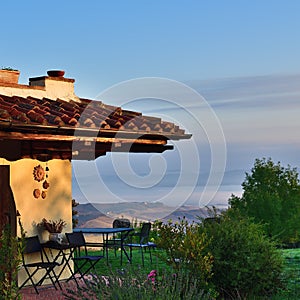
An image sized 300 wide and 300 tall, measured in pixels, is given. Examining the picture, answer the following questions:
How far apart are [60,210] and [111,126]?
2.53m

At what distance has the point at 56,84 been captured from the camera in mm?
13031

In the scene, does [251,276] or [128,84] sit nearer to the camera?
[251,276]

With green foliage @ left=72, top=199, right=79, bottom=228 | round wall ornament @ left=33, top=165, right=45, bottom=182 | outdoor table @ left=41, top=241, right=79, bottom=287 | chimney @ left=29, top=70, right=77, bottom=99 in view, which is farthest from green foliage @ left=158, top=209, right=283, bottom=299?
green foliage @ left=72, top=199, right=79, bottom=228

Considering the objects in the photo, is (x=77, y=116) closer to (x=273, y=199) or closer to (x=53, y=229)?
(x=53, y=229)

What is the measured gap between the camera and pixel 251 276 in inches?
400

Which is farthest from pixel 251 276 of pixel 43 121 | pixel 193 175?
pixel 43 121

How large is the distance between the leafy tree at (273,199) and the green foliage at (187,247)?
1447 cm

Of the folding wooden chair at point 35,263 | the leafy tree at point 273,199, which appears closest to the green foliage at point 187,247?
the folding wooden chair at point 35,263

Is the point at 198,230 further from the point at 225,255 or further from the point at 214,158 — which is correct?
the point at 214,158

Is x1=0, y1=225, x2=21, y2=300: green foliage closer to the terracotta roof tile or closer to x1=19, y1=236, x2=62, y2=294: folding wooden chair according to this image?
the terracotta roof tile

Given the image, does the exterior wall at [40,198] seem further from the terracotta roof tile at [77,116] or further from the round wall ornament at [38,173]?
the terracotta roof tile at [77,116]

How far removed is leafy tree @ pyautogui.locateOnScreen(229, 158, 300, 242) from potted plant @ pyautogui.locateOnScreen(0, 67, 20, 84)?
1327 centimetres

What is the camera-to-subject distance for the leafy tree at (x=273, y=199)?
24750 mm

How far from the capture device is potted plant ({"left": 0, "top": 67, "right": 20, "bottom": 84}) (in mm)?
12266
